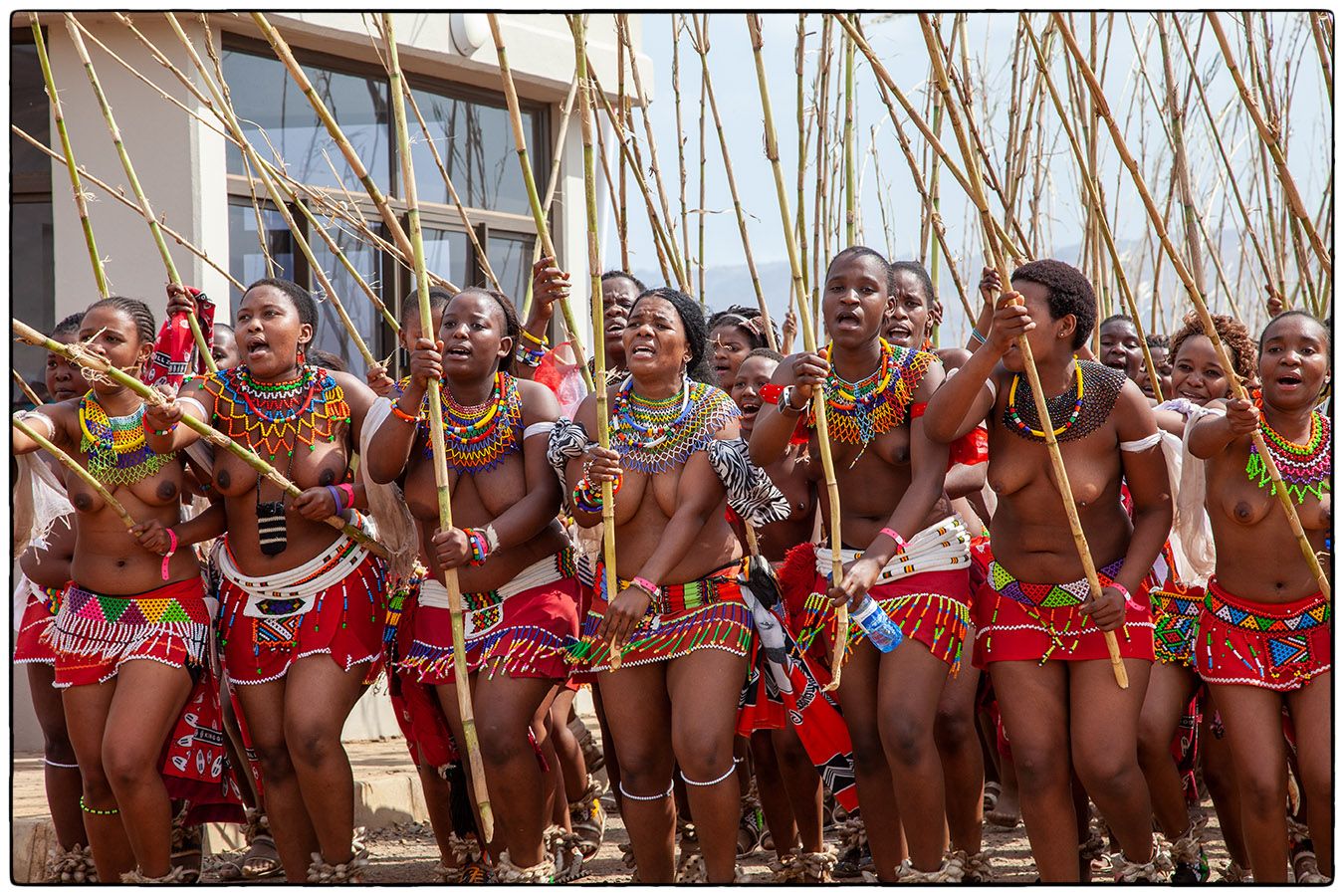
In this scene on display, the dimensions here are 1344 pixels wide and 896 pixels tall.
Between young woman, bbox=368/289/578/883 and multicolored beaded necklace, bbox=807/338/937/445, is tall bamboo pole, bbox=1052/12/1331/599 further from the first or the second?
young woman, bbox=368/289/578/883

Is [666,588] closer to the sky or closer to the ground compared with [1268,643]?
closer to the sky

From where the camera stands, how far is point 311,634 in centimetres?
371

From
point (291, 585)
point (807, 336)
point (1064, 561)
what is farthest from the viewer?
point (291, 585)

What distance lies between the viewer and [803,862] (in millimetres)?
3916

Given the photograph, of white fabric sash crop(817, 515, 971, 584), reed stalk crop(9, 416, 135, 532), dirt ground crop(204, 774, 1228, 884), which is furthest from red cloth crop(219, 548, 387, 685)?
white fabric sash crop(817, 515, 971, 584)

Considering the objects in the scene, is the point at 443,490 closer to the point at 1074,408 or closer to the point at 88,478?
the point at 88,478

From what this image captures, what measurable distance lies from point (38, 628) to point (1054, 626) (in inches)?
111

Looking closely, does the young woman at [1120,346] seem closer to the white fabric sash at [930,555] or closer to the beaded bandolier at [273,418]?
the white fabric sash at [930,555]

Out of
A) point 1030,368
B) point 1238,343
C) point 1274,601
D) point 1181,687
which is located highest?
point 1238,343

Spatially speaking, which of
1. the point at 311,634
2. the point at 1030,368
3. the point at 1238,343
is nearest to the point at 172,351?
the point at 311,634

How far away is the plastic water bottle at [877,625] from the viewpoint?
3.38 m

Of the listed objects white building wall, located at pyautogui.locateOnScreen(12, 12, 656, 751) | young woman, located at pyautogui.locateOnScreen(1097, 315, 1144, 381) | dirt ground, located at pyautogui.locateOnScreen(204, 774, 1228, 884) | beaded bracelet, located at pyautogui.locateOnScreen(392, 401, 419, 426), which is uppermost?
white building wall, located at pyautogui.locateOnScreen(12, 12, 656, 751)

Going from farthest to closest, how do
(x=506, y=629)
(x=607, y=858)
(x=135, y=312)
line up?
(x=607, y=858)
(x=135, y=312)
(x=506, y=629)

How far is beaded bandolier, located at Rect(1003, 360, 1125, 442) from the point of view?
3.42 meters
